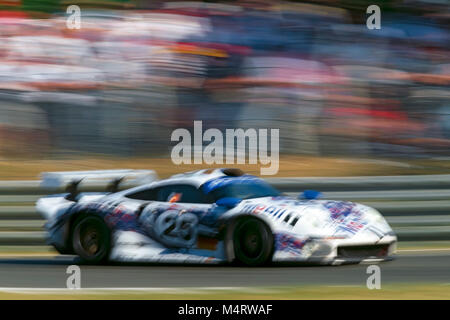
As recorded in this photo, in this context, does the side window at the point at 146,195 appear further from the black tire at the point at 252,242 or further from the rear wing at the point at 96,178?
the black tire at the point at 252,242

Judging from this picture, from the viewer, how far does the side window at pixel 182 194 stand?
892 cm

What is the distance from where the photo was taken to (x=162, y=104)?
46.6ft

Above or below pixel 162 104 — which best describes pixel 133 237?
below

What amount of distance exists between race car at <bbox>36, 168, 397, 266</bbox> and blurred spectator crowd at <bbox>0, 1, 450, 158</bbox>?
4.27 meters

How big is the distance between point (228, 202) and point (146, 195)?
1.01 metres

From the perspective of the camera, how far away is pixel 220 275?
8.04 metres

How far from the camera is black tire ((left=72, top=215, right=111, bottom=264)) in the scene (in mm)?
9164

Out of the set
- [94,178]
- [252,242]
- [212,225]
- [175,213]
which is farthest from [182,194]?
[94,178]

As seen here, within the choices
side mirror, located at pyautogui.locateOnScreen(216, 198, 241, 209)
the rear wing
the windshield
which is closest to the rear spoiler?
the rear wing

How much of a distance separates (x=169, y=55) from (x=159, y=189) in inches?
226

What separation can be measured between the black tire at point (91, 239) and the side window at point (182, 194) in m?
0.64

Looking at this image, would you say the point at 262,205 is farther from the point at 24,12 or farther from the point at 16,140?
the point at 24,12

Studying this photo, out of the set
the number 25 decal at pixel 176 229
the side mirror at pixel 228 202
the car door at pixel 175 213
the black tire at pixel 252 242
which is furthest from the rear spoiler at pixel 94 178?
the black tire at pixel 252 242

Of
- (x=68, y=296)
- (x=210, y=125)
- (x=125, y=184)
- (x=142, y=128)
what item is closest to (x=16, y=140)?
(x=142, y=128)
